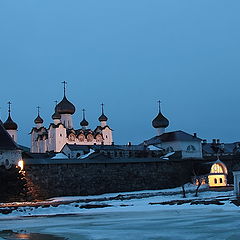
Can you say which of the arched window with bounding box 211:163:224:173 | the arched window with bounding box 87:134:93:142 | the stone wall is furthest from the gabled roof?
the arched window with bounding box 211:163:224:173

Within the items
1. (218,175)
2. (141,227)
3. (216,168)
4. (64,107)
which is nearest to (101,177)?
(216,168)

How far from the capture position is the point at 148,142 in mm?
61438

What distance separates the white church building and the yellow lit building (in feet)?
71.5

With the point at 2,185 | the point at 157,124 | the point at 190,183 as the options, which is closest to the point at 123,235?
the point at 2,185

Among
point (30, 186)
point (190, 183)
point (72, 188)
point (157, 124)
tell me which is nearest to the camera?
point (30, 186)

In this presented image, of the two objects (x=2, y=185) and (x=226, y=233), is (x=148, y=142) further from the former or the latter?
(x=226, y=233)

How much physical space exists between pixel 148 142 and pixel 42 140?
16562 mm

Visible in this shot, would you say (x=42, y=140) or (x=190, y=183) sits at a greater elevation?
(x=42, y=140)

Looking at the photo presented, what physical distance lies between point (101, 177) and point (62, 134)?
25.6m

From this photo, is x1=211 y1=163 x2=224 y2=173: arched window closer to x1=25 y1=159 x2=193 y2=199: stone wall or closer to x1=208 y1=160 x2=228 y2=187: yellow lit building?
x1=208 y1=160 x2=228 y2=187: yellow lit building

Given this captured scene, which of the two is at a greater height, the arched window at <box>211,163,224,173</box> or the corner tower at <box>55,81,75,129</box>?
the corner tower at <box>55,81,75,129</box>

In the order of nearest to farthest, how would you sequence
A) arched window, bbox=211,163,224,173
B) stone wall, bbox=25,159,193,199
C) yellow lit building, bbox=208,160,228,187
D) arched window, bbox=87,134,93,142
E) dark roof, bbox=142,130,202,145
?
stone wall, bbox=25,159,193,199 → yellow lit building, bbox=208,160,228,187 → arched window, bbox=211,163,224,173 → dark roof, bbox=142,130,202,145 → arched window, bbox=87,134,93,142

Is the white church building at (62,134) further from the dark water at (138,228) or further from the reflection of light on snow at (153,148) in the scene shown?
the dark water at (138,228)

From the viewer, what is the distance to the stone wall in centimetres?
3812
